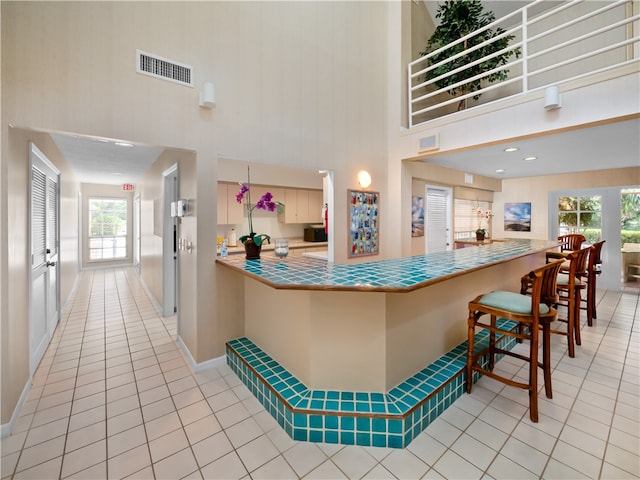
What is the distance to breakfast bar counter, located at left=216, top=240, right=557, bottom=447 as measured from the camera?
1.80 m

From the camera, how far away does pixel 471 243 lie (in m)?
5.59

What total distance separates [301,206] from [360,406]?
403 centimetres

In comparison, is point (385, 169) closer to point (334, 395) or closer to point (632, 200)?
point (334, 395)

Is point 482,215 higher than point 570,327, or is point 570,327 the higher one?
point 482,215

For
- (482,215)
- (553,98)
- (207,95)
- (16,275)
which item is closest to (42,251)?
(16,275)

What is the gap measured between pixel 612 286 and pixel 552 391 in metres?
4.93

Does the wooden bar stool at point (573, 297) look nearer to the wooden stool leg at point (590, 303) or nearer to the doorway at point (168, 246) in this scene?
the wooden stool leg at point (590, 303)

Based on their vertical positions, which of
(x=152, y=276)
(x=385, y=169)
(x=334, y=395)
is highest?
(x=385, y=169)

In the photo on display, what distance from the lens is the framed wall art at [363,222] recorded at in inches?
150

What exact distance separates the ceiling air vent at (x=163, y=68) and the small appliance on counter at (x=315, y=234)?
10.7 feet

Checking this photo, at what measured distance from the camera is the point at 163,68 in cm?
237

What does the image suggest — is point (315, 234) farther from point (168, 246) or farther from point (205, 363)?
point (205, 363)

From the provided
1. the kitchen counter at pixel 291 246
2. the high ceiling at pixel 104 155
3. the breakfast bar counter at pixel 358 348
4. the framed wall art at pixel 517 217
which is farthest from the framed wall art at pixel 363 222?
the framed wall art at pixel 517 217

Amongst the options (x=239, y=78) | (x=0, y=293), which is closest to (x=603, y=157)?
(x=239, y=78)
